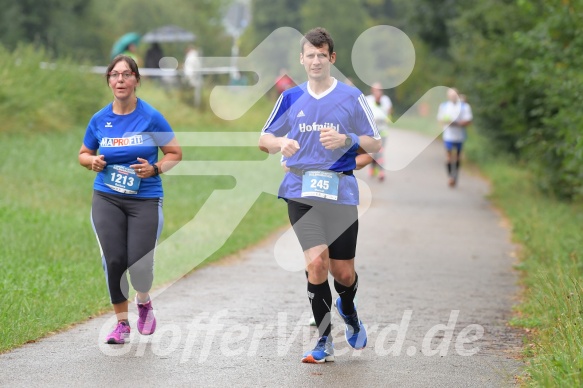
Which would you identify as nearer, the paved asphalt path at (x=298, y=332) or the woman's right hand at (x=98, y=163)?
the paved asphalt path at (x=298, y=332)

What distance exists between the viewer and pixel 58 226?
13289 millimetres

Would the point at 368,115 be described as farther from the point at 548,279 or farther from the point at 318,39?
the point at 548,279

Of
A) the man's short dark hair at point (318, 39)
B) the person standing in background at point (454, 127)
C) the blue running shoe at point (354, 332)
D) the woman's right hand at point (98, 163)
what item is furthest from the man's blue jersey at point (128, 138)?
the person standing in background at point (454, 127)

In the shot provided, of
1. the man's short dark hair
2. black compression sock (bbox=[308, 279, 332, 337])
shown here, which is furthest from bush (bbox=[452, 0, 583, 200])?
black compression sock (bbox=[308, 279, 332, 337])

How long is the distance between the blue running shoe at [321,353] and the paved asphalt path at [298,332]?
85mm

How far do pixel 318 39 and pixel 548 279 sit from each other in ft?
9.58

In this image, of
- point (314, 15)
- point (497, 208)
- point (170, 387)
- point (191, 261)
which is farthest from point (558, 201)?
point (314, 15)

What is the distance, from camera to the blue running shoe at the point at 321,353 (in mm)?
7258

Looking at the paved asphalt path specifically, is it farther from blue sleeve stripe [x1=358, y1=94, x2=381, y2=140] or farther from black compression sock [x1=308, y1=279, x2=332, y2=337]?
blue sleeve stripe [x1=358, y1=94, x2=381, y2=140]

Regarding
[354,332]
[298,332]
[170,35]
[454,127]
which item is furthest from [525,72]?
[170,35]

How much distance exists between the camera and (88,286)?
10.0 metres

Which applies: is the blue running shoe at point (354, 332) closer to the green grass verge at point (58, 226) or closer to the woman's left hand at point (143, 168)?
the woman's left hand at point (143, 168)

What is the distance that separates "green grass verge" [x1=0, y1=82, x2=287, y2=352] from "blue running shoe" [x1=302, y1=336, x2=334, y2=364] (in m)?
2.03

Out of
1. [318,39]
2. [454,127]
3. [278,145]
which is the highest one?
[318,39]
